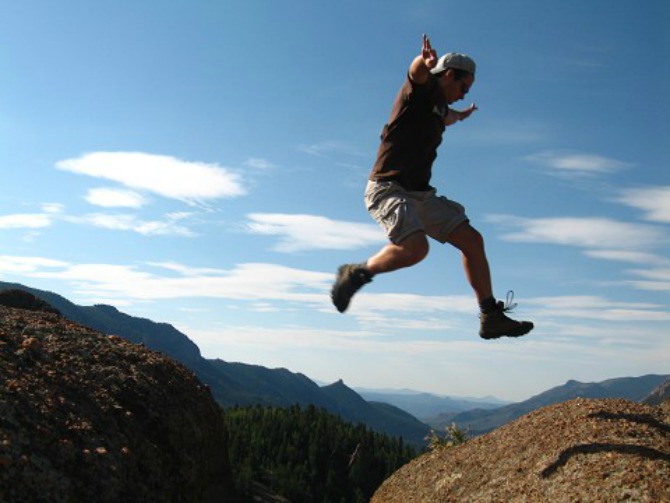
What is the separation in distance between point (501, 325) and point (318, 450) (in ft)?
245

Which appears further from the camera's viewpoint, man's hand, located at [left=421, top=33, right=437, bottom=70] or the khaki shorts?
the khaki shorts

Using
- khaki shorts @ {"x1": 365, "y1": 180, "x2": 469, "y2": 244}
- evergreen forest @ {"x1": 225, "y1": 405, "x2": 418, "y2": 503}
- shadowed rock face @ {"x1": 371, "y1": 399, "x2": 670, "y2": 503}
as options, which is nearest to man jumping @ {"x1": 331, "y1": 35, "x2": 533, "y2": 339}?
khaki shorts @ {"x1": 365, "y1": 180, "x2": 469, "y2": 244}

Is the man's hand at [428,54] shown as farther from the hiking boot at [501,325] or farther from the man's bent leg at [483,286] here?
the hiking boot at [501,325]

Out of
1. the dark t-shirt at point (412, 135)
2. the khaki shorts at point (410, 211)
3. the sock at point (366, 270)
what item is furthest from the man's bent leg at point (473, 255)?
the sock at point (366, 270)

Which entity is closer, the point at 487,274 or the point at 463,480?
the point at 487,274

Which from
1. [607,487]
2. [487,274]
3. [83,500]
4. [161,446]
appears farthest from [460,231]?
[83,500]

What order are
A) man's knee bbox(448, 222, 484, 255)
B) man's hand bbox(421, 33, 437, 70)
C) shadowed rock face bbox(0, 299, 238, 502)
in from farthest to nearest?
man's knee bbox(448, 222, 484, 255), man's hand bbox(421, 33, 437, 70), shadowed rock face bbox(0, 299, 238, 502)

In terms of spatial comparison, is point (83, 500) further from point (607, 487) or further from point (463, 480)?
point (463, 480)

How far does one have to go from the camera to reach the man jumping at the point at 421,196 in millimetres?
7320

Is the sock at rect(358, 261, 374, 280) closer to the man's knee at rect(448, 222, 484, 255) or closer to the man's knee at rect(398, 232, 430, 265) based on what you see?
the man's knee at rect(398, 232, 430, 265)

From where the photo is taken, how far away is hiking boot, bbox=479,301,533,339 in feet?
25.7

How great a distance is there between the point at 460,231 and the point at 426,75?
1.98 m

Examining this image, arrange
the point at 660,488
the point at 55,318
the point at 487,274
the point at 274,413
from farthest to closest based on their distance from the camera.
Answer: the point at 274,413
the point at 55,318
the point at 487,274
the point at 660,488

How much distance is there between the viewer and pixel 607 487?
7266 mm
